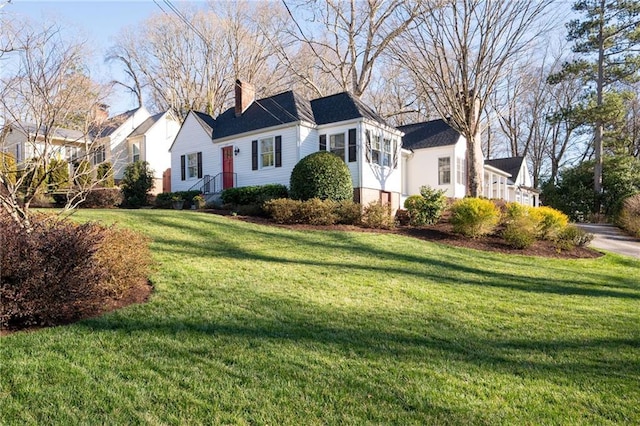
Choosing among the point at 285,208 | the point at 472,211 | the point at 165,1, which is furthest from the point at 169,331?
the point at 472,211

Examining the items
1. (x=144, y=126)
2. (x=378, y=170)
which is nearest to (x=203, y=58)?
(x=144, y=126)

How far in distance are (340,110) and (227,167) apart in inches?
234

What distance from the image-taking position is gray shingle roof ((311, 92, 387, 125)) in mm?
15938

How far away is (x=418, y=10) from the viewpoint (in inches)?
579

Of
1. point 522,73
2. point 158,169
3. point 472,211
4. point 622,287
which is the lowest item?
point 622,287

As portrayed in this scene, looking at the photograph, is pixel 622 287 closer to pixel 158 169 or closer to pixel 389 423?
pixel 389 423

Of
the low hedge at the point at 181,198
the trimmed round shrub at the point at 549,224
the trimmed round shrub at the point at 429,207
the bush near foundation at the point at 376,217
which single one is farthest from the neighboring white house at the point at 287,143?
the trimmed round shrub at the point at 549,224

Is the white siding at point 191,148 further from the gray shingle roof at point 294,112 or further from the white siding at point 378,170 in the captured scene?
the white siding at point 378,170

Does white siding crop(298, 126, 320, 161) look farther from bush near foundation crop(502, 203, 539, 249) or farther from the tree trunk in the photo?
the tree trunk

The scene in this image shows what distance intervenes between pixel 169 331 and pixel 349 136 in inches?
506

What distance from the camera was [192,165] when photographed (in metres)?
20.1

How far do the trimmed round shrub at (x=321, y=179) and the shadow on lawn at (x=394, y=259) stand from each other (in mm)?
3678

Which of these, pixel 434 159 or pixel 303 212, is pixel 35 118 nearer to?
pixel 303 212

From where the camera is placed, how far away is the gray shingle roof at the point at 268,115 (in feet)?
54.2
